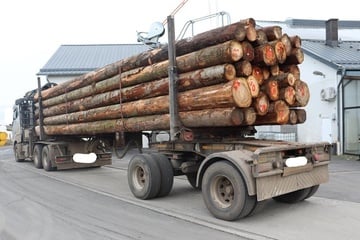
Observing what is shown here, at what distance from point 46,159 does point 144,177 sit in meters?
7.23

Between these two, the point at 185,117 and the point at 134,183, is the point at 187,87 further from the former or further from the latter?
the point at 134,183

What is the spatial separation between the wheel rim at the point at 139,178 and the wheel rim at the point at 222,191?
7.33 feet

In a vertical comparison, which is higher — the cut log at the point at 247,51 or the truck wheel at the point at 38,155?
the cut log at the point at 247,51

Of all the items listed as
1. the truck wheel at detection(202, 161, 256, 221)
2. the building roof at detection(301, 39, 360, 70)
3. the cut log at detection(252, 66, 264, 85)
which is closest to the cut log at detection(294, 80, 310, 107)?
the cut log at detection(252, 66, 264, 85)

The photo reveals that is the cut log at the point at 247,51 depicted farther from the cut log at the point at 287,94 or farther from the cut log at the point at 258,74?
the cut log at the point at 287,94

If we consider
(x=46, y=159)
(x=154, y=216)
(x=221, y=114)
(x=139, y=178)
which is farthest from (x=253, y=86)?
(x=46, y=159)

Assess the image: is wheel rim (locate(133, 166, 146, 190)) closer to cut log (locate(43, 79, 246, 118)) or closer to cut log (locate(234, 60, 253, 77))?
cut log (locate(43, 79, 246, 118))

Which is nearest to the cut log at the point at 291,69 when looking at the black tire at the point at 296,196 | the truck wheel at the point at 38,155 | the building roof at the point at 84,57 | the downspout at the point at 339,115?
the black tire at the point at 296,196

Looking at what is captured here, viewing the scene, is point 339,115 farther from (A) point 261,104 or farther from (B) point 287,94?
(A) point 261,104

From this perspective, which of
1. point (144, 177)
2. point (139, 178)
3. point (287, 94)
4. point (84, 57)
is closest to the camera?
point (287, 94)

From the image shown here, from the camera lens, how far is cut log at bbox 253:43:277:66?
690 cm

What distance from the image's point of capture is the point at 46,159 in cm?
1426

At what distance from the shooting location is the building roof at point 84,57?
28.3m

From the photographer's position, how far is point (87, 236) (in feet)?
18.6
